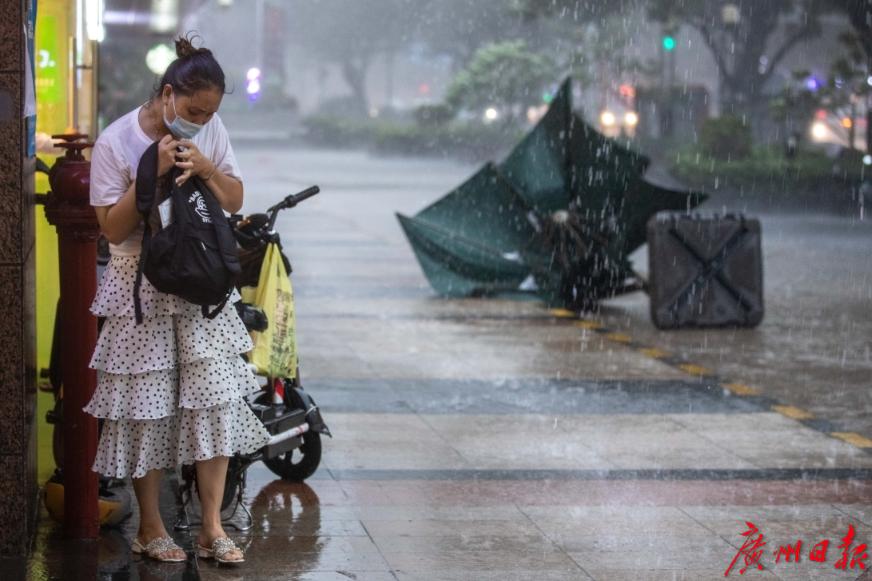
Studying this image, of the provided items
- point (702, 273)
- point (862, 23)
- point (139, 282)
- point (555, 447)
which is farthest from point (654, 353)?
point (862, 23)

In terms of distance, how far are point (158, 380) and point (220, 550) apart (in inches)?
26.4

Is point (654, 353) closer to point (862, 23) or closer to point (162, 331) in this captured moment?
point (162, 331)

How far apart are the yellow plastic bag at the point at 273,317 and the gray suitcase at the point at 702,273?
6.43 meters

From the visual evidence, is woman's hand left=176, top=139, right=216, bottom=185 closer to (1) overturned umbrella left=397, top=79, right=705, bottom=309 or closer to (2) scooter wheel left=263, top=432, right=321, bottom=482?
(2) scooter wheel left=263, top=432, right=321, bottom=482

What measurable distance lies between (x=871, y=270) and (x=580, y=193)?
625cm

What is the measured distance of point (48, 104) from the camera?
798 centimetres

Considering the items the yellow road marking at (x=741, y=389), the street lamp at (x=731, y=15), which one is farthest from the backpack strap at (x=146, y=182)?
the street lamp at (x=731, y=15)

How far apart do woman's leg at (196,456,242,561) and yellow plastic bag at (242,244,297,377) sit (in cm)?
96

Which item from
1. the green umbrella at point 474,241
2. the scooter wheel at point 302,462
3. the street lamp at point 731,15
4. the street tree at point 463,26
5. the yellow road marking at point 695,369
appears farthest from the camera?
the street tree at point 463,26

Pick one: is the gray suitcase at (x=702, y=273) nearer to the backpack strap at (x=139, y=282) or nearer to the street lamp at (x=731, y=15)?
the backpack strap at (x=139, y=282)

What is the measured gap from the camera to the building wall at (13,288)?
5.07 meters

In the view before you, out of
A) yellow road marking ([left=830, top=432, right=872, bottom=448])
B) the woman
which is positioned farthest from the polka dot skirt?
yellow road marking ([left=830, top=432, right=872, bottom=448])

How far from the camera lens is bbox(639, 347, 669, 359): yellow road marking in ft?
36.4

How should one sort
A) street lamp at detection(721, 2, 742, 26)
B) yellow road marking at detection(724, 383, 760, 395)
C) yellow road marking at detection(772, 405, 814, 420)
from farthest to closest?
street lamp at detection(721, 2, 742, 26)
yellow road marking at detection(724, 383, 760, 395)
yellow road marking at detection(772, 405, 814, 420)
